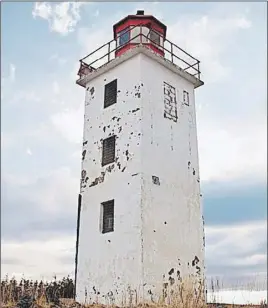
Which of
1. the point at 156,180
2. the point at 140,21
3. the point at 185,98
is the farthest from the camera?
the point at 140,21

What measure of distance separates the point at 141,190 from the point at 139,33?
24.9 ft

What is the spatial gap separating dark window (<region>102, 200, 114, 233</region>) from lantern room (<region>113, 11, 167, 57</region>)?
6.69m

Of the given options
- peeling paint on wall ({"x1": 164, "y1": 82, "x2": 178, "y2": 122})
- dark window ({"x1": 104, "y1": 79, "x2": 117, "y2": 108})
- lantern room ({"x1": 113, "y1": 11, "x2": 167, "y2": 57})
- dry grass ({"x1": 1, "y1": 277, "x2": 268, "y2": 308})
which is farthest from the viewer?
lantern room ({"x1": 113, "y1": 11, "x2": 167, "y2": 57})

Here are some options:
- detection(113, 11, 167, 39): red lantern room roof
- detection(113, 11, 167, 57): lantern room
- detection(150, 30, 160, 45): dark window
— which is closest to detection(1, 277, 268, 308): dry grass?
detection(113, 11, 167, 57): lantern room

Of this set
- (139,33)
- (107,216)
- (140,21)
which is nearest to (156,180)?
(107,216)

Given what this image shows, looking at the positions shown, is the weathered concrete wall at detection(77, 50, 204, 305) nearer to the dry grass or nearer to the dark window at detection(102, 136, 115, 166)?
the dark window at detection(102, 136, 115, 166)

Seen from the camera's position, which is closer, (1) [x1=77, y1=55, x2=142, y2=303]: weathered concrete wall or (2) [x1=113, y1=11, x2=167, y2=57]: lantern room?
(1) [x1=77, y1=55, x2=142, y2=303]: weathered concrete wall

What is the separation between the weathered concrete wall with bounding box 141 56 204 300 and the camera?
1442 cm

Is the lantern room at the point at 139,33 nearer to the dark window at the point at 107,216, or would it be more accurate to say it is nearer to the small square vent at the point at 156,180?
the small square vent at the point at 156,180

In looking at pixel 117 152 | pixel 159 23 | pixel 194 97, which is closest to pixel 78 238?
pixel 117 152

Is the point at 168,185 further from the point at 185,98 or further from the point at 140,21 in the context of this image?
the point at 140,21

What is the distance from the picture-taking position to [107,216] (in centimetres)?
1577

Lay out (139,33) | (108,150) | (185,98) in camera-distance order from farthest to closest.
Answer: (139,33) < (185,98) < (108,150)

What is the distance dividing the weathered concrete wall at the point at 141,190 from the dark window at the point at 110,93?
0.26m
